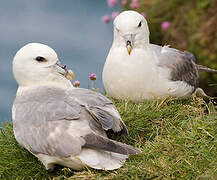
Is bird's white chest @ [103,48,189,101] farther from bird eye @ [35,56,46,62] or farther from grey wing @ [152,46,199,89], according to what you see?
bird eye @ [35,56,46,62]

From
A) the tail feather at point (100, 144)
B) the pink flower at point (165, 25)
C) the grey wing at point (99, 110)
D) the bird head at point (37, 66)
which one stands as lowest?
the pink flower at point (165, 25)

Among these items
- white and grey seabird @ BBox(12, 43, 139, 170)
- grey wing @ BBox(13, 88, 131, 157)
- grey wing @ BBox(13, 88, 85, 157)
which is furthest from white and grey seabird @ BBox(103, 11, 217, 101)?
grey wing @ BBox(13, 88, 85, 157)

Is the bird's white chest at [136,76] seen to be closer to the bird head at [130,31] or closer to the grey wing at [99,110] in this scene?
the bird head at [130,31]

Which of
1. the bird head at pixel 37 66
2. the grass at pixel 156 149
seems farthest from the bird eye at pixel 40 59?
the grass at pixel 156 149

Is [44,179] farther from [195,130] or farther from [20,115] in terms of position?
[195,130]

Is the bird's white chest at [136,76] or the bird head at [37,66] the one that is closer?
the bird head at [37,66]

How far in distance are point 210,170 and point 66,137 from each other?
1.03 metres

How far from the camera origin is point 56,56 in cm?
386

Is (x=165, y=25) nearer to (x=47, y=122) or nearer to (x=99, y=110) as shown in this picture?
(x=99, y=110)

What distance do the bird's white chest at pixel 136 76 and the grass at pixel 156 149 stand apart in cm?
11

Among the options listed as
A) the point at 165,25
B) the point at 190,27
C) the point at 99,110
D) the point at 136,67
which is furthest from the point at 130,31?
the point at 165,25

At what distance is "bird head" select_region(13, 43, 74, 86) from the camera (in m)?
3.78

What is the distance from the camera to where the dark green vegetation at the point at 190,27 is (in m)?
7.28

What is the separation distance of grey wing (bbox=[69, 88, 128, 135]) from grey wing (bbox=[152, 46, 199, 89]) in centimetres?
136
